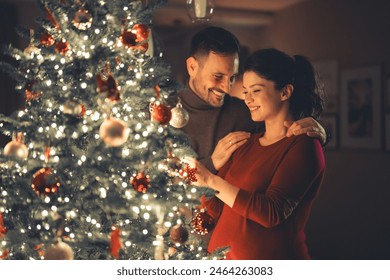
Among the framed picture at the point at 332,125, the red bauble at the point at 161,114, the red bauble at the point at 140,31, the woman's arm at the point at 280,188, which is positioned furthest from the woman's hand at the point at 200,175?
the framed picture at the point at 332,125

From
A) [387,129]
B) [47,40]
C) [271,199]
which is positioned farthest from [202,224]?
[387,129]

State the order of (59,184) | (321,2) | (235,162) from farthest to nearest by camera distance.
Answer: (321,2)
(235,162)
(59,184)

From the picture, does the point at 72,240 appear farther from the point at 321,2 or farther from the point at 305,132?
the point at 321,2

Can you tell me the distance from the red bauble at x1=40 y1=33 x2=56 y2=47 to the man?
0.90m

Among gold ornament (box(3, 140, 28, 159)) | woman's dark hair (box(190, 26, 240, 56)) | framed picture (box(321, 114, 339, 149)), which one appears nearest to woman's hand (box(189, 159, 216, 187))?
gold ornament (box(3, 140, 28, 159))

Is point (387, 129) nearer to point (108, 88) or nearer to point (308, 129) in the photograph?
point (308, 129)

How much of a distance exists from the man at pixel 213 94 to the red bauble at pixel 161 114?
0.67 meters

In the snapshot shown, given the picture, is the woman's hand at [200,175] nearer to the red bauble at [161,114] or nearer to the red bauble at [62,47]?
the red bauble at [161,114]

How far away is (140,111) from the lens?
210 centimetres

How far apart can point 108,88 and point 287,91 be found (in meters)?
0.82

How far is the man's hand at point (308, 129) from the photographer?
225 cm
